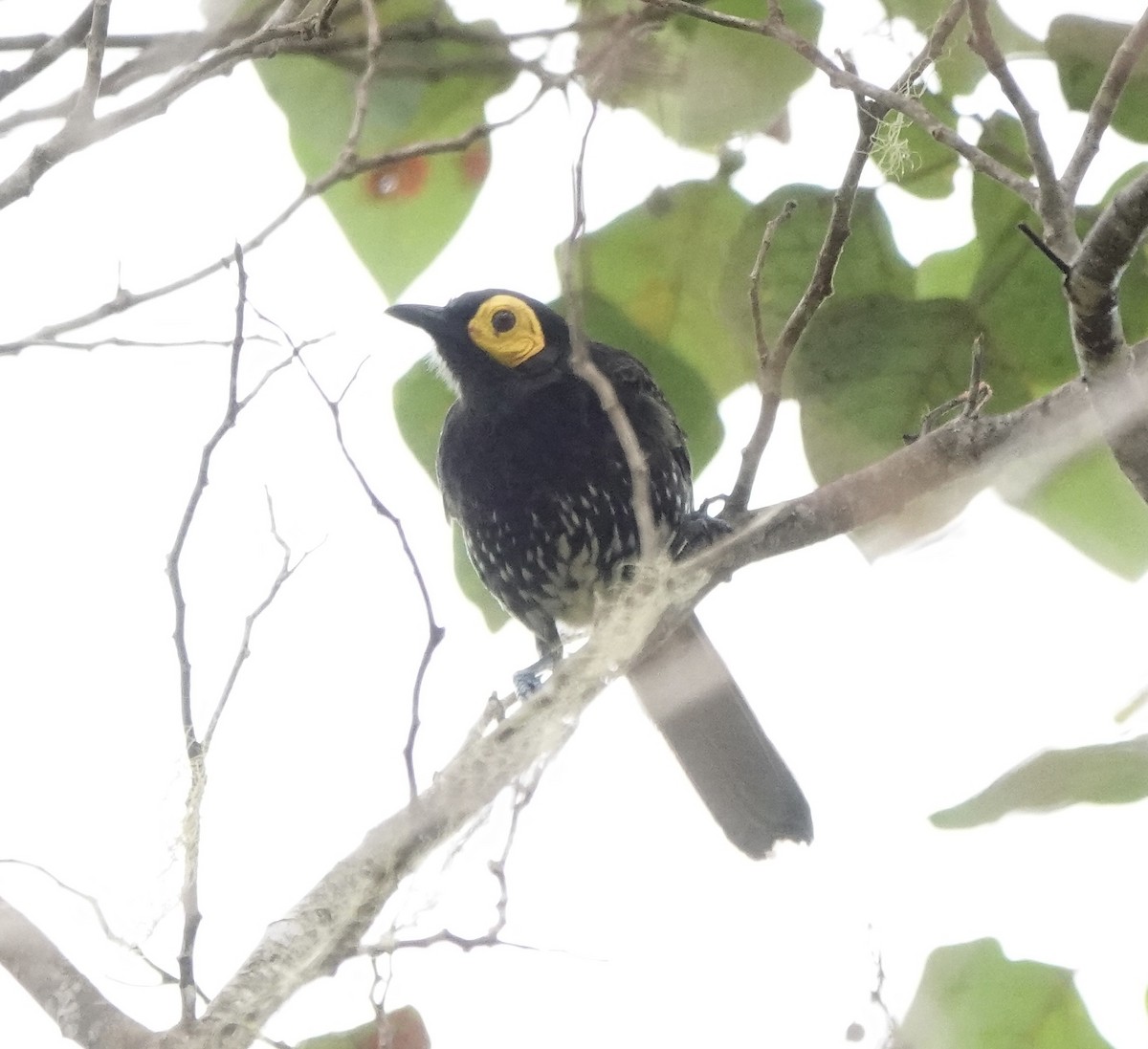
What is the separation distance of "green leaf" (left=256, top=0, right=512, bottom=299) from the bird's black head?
3.99 feet

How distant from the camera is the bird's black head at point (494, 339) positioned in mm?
4027

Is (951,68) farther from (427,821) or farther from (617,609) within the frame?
(427,821)

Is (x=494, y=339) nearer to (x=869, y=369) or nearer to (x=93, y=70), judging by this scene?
(x=869, y=369)

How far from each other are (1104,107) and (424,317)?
2376mm

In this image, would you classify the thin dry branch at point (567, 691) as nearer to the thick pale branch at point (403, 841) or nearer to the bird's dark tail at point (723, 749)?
the thick pale branch at point (403, 841)

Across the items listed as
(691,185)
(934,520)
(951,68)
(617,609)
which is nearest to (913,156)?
(951,68)

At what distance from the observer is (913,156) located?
2.73m

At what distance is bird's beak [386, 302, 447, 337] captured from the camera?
157 inches

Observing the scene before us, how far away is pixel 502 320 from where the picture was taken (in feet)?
13.5

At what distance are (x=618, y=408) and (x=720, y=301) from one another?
657mm

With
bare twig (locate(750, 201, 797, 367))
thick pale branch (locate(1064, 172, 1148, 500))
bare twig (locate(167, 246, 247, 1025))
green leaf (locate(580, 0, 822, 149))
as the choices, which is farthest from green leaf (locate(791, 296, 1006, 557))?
bare twig (locate(167, 246, 247, 1025))

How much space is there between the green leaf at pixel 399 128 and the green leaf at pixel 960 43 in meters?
0.70

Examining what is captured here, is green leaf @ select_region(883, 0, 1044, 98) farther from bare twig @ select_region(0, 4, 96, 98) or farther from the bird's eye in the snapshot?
the bird's eye

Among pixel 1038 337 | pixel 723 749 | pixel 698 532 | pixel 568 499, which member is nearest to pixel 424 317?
pixel 568 499
